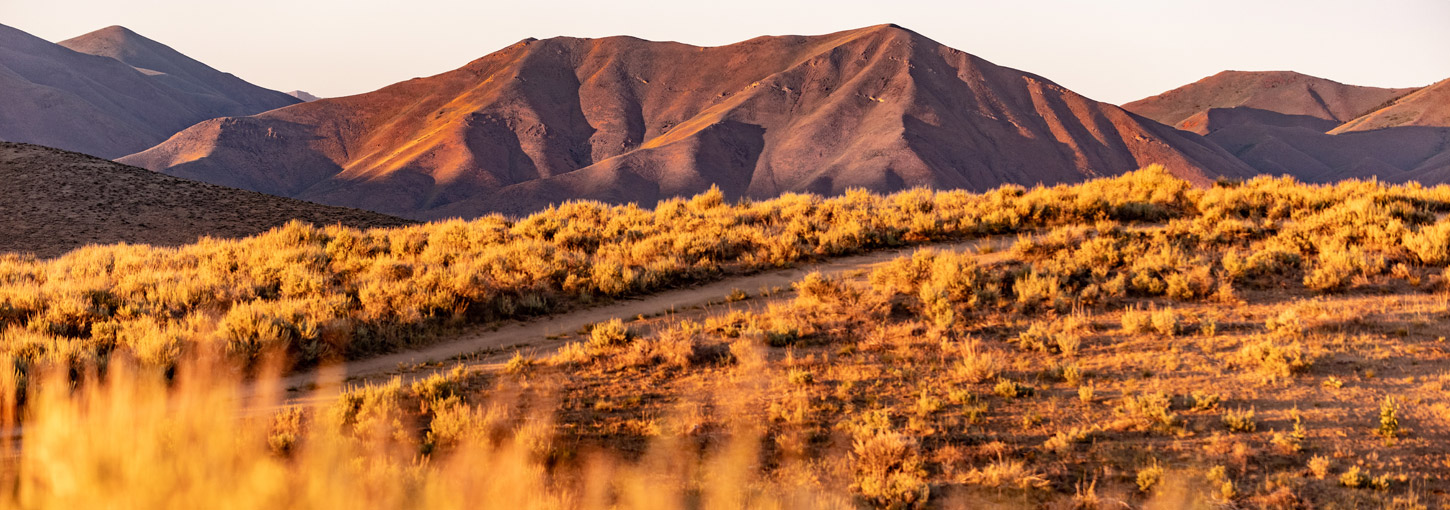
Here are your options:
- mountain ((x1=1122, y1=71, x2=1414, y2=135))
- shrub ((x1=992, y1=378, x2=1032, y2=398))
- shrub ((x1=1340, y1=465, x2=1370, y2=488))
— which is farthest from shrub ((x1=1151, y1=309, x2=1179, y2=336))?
mountain ((x1=1122, y1=71, x2=1414, y2=135))

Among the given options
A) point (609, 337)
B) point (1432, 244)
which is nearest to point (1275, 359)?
point (1432, 244)

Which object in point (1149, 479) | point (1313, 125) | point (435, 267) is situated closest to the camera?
point (1149, 479)

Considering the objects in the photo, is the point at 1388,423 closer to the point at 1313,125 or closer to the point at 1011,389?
the point at 1011,389

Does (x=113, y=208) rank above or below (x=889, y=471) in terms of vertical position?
above

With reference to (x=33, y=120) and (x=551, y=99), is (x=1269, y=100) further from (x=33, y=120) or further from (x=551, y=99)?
(x=33, y=120)

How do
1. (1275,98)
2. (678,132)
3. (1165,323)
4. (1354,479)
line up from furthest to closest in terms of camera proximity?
(1275,98) < (678,132) < (1165,323) < (1354,479)

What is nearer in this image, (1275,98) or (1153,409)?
(1153,409)

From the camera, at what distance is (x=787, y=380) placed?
774cm

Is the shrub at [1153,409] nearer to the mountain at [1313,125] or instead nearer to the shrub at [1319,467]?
the shrub at [1319,467]

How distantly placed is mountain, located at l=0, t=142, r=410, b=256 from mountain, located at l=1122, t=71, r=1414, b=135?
17987cm

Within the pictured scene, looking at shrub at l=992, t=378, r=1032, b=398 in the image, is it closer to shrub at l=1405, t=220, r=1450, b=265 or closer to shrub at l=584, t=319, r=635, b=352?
shrub at l=584, t=319, r=635, b=352

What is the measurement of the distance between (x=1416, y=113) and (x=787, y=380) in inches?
7344

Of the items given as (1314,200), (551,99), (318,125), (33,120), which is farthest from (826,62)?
(33,120)

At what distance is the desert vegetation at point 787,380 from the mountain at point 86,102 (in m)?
152
